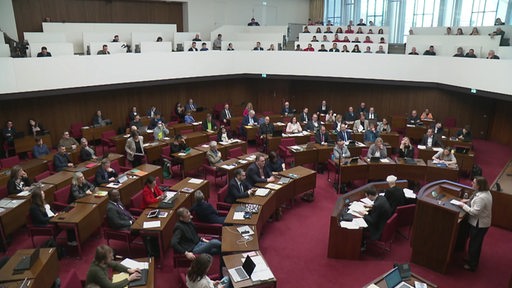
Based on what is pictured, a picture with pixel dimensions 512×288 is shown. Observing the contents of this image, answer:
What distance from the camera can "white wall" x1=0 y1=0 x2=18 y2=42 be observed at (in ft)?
47.3

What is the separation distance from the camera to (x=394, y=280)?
17.1ft

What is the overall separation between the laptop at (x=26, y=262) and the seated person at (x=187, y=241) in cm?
204

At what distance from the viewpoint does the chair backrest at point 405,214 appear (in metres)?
7.83

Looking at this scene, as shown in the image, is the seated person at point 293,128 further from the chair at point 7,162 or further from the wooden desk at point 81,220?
the chair at point 7,162

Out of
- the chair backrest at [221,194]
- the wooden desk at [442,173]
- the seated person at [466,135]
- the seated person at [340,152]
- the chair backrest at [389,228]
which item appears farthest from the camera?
the seated person at [466,135]

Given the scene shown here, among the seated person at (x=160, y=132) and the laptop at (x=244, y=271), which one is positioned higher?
the seated person at (x=160, y=132)

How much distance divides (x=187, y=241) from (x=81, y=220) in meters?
2.25

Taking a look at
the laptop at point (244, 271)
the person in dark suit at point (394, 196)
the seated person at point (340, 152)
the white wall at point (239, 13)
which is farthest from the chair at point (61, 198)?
the white wall at point (239, 13)

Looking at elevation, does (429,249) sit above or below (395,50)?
below

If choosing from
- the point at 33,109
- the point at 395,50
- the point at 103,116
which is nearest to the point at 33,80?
the point at 33,109

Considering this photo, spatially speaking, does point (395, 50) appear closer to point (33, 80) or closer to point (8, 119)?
point (33, 80)

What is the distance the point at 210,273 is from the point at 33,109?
10.7 m

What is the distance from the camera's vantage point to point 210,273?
7.00 metres

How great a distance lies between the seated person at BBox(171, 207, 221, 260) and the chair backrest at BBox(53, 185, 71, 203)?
10.8 ft
